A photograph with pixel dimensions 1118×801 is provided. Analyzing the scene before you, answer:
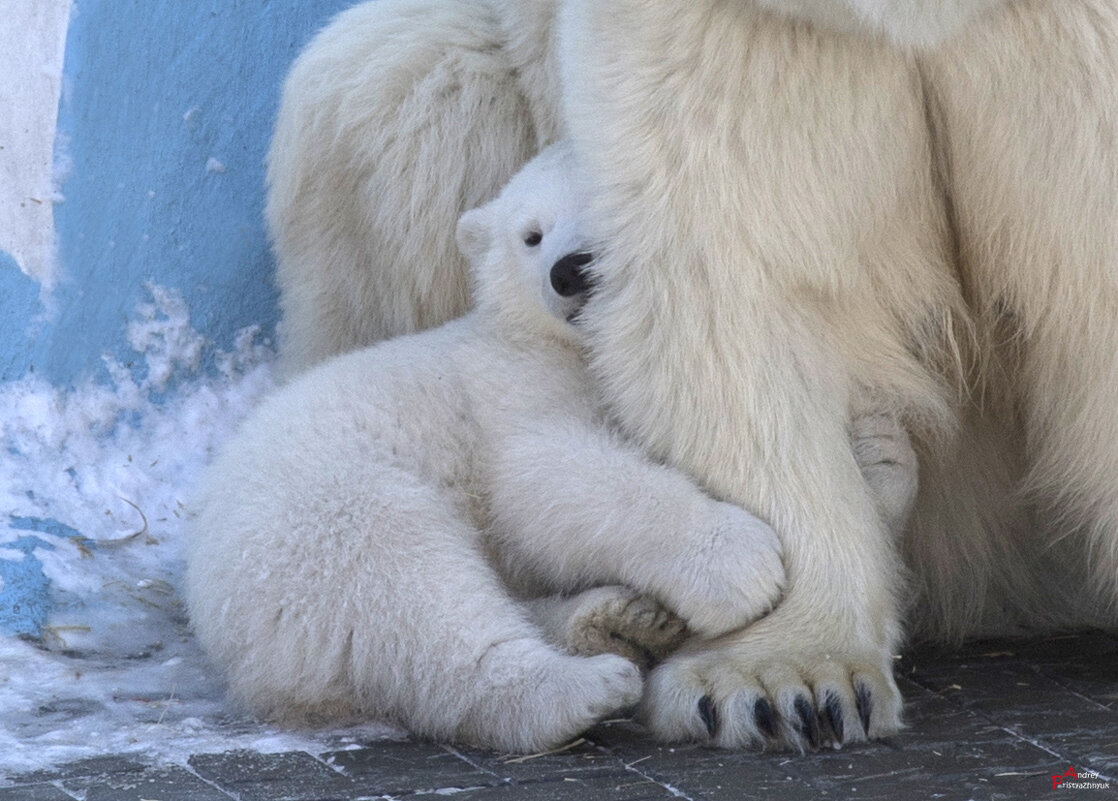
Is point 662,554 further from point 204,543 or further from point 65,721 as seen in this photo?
point 65,721

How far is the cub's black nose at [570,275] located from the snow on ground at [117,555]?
738mm

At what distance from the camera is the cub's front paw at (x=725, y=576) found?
244 centimetres

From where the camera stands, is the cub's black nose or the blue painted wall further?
the blue painted wall

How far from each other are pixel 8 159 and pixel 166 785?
1736 millimetres

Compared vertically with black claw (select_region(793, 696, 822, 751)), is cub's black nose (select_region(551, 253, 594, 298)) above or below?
above

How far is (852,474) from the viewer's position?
262 cm

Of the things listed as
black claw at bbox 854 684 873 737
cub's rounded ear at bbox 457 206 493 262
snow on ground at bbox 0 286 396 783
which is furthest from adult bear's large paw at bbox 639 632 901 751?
cub's rounded ear at bbox 457 206 493 262

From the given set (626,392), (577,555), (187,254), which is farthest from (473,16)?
(577,555)

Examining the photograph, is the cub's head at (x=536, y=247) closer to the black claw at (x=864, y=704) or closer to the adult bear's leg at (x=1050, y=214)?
the adult bear's leg at (x=1050, y=214)

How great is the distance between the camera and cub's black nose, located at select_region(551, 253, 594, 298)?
272cm

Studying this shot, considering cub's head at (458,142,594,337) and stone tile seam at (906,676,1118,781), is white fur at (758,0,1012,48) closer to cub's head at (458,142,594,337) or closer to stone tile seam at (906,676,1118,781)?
cub's head at (458,142,594,337)

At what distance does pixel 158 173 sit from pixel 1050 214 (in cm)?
200

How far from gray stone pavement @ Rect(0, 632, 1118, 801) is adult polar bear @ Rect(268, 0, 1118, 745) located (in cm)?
9

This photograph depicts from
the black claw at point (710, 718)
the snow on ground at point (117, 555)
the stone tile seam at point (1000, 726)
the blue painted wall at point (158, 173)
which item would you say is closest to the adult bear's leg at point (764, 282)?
the black claw at point (710, 718)
